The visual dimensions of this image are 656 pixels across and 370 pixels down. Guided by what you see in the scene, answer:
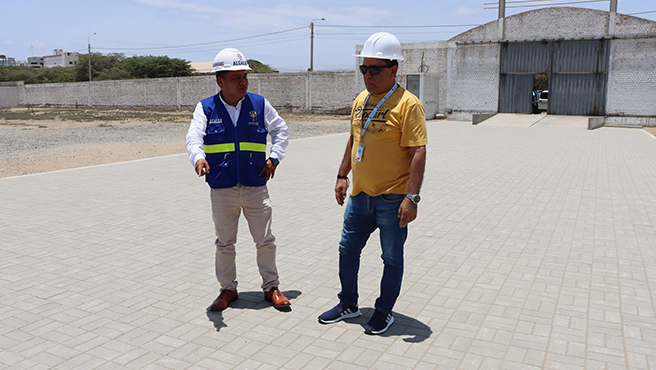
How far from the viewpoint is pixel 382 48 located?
3336mm

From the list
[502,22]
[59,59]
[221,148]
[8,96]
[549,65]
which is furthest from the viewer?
[59,59]

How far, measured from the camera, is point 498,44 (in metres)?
28.7

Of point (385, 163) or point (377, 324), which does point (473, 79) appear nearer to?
point (385, 163)

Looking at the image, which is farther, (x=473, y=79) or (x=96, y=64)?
(x=96, y=64)

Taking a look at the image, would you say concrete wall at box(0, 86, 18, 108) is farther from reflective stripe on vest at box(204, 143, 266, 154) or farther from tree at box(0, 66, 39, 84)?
reflective stripe on vest at box(204, 143, 266, 154)

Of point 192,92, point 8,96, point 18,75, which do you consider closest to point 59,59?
point 18,75

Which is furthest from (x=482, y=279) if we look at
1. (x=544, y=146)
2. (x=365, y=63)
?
(x=544, y=146)

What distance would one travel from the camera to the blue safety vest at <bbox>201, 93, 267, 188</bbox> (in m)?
3.72

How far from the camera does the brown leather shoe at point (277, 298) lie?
3941 millimetres

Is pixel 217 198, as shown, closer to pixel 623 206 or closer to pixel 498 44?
pixel 623 206

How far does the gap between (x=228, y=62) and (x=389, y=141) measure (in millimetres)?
1181

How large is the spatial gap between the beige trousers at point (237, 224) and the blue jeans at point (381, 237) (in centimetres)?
59

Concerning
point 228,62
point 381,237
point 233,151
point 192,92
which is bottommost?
point 381,237

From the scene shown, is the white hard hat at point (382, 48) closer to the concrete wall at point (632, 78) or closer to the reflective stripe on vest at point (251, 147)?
the reflective stripe on vest at point (251, 147)
